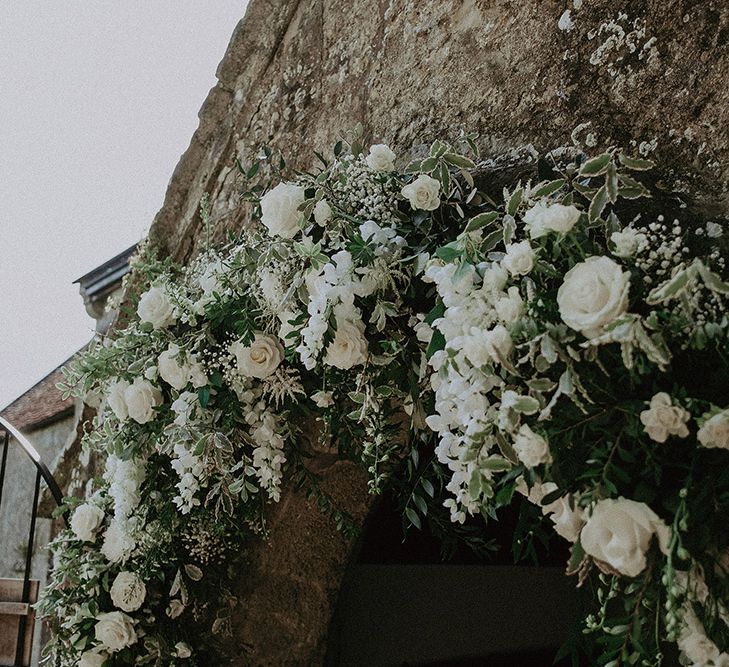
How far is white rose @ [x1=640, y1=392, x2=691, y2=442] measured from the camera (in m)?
1.23

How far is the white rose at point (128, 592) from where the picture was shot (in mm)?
2191

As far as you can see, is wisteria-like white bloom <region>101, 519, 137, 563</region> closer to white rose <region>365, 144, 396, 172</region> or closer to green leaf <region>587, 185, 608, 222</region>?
white rose <region>365, 144, 396, 172</region>

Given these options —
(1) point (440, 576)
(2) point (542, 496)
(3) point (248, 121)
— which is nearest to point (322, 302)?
(2) point (542, 496)

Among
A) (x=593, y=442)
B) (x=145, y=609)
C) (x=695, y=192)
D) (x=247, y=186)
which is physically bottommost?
(x=145, y=609)

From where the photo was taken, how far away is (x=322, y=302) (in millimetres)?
1662

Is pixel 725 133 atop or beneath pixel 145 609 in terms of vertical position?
atop

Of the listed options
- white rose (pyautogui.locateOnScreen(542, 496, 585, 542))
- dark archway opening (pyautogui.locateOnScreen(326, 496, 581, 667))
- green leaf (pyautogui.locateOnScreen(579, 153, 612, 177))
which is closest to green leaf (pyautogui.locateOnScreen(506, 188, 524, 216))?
green leaf (pyautogui.locateOnScreen(579, 153, 612, 177))

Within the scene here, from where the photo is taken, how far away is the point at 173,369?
2.01 metres

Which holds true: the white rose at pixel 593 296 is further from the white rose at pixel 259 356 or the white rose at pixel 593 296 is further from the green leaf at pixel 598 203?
the white rose at pixel 259 356

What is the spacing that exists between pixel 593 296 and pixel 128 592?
1.57m

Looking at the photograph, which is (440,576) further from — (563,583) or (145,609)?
(145,609)

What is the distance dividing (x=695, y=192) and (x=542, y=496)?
690mm

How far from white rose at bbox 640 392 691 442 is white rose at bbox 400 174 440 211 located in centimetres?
67

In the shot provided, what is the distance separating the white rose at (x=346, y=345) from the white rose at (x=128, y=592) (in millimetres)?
979
